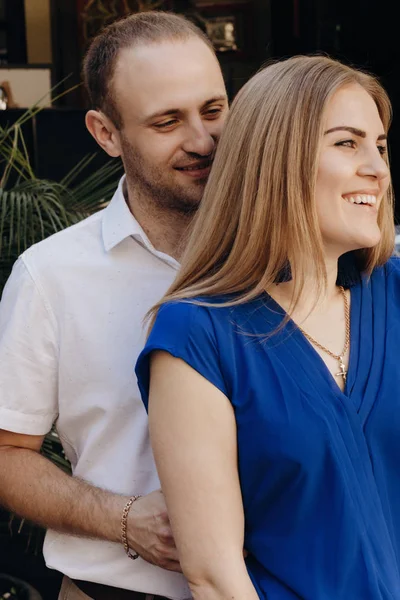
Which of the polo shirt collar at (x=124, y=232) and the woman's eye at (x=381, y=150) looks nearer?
the woman's eye at (x=381, y=150)

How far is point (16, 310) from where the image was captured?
227 centimetres

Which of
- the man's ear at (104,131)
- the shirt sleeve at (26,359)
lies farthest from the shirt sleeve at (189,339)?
the man's ear at (104,131)

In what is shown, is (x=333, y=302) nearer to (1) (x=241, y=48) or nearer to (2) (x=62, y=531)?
(2) (x=62, y=531)

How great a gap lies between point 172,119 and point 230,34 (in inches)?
127

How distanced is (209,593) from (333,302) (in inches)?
24.4

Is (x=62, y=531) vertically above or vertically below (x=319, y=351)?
below

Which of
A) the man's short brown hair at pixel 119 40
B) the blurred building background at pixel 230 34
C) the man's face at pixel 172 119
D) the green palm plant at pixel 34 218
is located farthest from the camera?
the blurred building background at pixel 230 34

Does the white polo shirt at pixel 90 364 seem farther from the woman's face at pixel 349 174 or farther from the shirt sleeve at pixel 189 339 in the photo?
the woman's face at pixel 349 174

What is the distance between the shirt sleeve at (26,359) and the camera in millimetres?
2264

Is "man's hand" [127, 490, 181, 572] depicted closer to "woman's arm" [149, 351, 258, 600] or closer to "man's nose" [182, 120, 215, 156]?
"woman's arm" [149, 351, 258, 600]

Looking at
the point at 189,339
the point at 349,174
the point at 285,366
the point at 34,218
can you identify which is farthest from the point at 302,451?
the point at 34,218

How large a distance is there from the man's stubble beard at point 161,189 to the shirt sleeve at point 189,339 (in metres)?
0.46

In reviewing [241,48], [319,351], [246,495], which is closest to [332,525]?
[246,495]

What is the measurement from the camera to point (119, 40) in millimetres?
2504
